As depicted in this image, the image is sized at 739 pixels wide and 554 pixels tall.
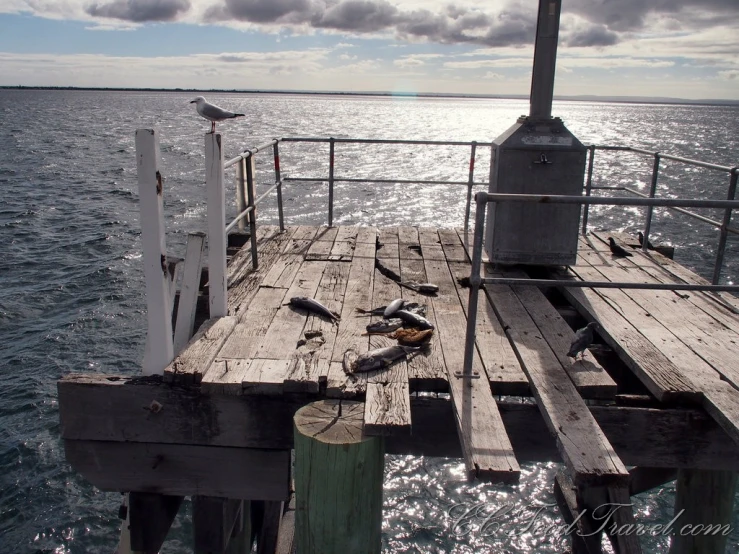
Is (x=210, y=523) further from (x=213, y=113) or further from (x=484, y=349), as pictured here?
(x=213, y=113)

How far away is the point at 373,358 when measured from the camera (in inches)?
167

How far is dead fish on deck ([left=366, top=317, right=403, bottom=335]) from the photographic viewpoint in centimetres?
491

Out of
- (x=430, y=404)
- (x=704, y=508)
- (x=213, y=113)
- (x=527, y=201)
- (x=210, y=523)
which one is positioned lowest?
(x=704, y=508)

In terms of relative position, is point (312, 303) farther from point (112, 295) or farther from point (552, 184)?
point (112, 295)

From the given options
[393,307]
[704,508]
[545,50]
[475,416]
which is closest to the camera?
[475,416]

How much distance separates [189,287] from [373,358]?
1537mm

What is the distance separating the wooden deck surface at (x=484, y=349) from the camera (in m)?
3.60

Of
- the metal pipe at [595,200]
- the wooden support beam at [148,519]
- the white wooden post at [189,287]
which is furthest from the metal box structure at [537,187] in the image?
the wooden support beam at [148,519]

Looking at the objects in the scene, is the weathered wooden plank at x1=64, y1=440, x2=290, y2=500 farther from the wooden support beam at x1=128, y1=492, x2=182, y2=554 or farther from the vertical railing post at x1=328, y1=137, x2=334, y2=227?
the vertical railing post at x1=328, y1=137, x2=334, y2=227

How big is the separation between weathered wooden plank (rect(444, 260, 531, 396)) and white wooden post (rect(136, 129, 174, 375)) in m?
2.15

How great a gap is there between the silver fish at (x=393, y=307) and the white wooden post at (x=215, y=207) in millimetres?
1304

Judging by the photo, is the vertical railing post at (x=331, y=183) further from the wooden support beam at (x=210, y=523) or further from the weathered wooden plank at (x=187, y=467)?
the weathered wooden plank at (x=187, y=467)

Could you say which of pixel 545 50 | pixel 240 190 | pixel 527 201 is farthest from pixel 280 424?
pixel 545 50

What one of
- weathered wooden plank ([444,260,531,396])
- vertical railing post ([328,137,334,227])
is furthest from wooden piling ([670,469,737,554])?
vertical railing post ([328,137,334,227])
